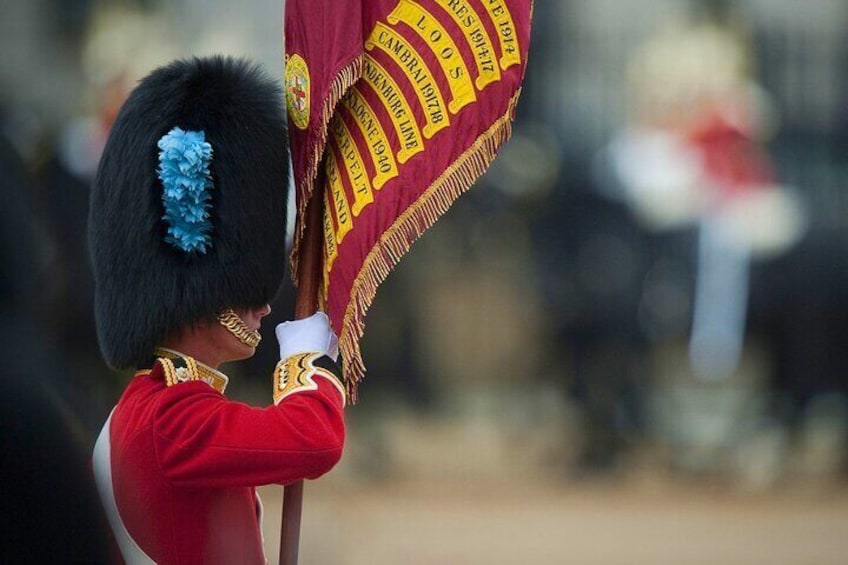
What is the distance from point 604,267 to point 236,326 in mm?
4605

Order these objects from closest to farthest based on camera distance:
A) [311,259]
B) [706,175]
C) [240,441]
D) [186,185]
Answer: [240,441]
[186,185]
[311,259]
[706,175]

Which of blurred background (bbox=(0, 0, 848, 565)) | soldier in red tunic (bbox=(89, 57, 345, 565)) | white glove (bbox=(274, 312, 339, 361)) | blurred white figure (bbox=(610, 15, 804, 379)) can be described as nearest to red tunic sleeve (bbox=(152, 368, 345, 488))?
soldier in red tunic (bbox=(89, 57, 345, 565))

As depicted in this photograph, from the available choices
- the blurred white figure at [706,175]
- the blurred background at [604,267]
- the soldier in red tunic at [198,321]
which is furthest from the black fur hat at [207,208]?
the blurred white figure at [706,175]

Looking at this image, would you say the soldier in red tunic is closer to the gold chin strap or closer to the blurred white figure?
the gold chin strap

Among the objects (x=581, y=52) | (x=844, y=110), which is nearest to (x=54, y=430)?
(x=581, y=52)

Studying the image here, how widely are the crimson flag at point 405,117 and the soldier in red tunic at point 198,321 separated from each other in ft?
0.27

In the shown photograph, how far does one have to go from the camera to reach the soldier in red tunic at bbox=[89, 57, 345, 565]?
187cm

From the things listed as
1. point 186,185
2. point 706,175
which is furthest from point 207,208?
point 706,175

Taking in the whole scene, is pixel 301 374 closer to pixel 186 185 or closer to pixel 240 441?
pixel 240 441

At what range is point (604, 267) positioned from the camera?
6508 millimetres

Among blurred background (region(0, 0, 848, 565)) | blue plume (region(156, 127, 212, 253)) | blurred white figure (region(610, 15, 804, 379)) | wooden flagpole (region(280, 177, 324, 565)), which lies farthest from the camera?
blurred white figure (region(610, 15, 804, 379))

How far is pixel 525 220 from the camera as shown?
6.46 meters

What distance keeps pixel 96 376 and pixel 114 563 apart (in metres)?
4.57

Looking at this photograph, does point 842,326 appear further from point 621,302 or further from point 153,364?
point 153,364
